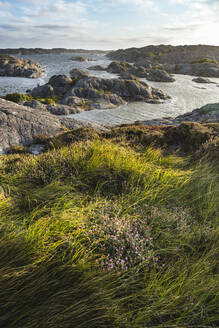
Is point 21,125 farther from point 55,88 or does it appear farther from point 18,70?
point 18,70

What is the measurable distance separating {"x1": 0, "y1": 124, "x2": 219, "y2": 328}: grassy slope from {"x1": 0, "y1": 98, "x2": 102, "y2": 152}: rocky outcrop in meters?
6.85

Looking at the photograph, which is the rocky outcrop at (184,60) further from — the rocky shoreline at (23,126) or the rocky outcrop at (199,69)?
the rocky shoreline at (23,126)

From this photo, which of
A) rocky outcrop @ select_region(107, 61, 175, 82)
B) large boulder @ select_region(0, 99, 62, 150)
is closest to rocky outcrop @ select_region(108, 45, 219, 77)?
rocky outcrop @ select_region(107, 61, 175, 82)

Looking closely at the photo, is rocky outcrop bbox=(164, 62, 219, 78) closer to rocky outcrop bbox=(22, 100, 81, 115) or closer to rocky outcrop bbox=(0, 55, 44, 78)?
rocky outcrop bbox=(0, 55, 44, 78)

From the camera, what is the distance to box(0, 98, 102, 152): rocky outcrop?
34.9ft

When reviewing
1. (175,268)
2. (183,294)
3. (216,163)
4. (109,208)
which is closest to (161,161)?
(216,163)

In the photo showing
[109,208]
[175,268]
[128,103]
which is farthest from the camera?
[128,103]

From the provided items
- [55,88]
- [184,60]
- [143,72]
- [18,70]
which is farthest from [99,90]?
[184,60]

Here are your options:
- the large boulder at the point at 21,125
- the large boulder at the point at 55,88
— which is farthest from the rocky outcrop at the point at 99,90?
the large boulder at the point at 21,125

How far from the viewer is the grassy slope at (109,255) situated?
193 centimetres

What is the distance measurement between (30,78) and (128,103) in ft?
129

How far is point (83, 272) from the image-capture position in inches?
88.4

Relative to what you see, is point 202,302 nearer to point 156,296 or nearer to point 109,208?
point 156,296

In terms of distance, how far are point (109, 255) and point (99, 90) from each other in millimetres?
41349
